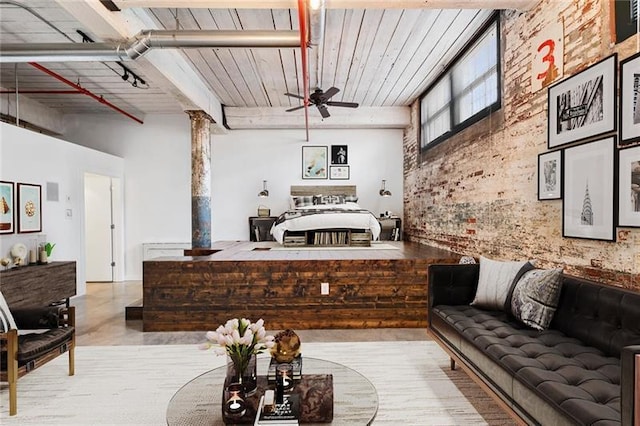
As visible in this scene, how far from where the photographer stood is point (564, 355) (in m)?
2.25

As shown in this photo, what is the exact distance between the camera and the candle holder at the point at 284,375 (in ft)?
6.66

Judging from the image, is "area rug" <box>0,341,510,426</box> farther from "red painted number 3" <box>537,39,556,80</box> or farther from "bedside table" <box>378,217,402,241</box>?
"bedside table" <box>378,217,402,241</box>

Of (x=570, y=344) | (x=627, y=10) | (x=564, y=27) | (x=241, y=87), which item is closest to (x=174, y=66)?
(x=241, y=87)

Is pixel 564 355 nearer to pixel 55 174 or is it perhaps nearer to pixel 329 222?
pixel 329 222

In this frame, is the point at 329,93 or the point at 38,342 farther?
the point at 329,93

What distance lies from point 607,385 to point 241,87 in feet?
20.2

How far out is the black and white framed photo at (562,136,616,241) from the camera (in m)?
2.56

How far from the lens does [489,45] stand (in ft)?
14.5

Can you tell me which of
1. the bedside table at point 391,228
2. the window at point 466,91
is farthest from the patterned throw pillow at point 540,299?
the bedside table at point 391,228

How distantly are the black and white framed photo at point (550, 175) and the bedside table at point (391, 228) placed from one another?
473cm

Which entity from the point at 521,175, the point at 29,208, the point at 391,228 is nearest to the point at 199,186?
the point at 29,208

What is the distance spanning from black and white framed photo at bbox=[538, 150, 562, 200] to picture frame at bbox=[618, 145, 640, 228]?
1.88 feet

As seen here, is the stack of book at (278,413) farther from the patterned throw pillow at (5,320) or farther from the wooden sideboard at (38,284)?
the wooden sideboard at (38,284)

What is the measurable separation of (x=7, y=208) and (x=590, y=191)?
21.1 ft
